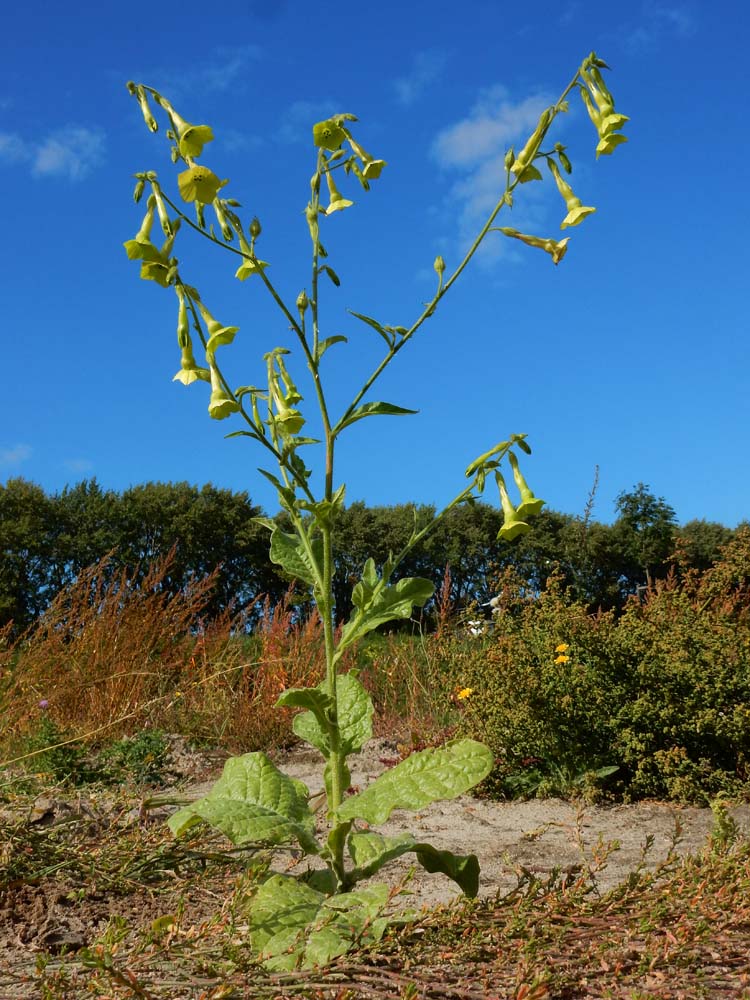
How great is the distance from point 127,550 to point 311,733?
1390 cm

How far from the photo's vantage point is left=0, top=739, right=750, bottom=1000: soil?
2400 mm

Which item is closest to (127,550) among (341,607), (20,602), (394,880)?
(20,602)

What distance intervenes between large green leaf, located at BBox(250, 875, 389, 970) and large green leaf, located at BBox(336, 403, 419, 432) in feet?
3.89

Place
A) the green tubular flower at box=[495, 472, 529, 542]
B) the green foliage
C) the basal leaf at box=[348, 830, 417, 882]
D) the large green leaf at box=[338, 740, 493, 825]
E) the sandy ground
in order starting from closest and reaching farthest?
1. the large green leaf at box=[338, 740, 493, 825]
2. the basal leaf at box=[348, 830, 417, 882]
3. the green tubular flower at box=[495, 472, 529, 542]
4. the sandy ground
5. the green foliage

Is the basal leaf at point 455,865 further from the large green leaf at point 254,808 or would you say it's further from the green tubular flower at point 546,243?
the green tubular flower at point 546,243

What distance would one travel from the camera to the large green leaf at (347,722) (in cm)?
241

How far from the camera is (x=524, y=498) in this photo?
243 cm

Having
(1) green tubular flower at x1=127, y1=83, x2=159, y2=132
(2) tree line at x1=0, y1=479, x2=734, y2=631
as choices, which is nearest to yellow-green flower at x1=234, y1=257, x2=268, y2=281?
(1) green tubular flower at x1=127, y1=83, x2=159, y2=132

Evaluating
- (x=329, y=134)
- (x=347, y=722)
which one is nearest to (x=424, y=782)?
(x=347, y=722)

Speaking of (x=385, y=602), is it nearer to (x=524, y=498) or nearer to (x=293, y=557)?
(x=293, y=557)

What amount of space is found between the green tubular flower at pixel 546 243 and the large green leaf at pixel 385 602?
1029 mm

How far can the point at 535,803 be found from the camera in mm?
4172

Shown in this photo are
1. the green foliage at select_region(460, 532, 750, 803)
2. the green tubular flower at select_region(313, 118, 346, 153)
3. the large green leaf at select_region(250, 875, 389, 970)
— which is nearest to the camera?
→ the large green leaf at select_region(250, 875, 389, 970)

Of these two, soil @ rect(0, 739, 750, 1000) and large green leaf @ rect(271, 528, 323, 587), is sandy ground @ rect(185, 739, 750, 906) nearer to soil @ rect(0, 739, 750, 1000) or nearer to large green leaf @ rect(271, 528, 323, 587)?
soil @ rect(0, 739, 750, 1000)
